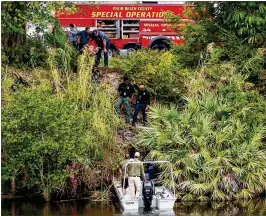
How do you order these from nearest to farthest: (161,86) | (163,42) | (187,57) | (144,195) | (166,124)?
(144,195)
(166,124)
(161,86)
(187,57)
(163,42)

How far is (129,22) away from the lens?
140ft

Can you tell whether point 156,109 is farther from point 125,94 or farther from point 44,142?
point 44,142

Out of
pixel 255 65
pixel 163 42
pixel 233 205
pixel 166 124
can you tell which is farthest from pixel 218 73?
pixel 163 42

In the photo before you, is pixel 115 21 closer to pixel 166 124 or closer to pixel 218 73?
pixel 218 73

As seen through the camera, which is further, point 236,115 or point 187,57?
point 187,57

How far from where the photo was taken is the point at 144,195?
82.4 ft

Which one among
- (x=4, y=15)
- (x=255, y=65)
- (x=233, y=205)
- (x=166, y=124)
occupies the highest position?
(x=4, y=15)

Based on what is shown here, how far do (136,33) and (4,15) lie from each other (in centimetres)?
1180

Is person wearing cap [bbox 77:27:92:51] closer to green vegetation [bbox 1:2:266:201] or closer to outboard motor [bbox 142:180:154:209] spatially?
green vegetation [bbox 1:2:266:201]

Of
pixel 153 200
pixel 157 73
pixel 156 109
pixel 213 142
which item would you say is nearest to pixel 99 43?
pixel 157 73

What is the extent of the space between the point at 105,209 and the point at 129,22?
19171 millimetres

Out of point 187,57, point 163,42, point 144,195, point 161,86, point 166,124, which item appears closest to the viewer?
point 144,195

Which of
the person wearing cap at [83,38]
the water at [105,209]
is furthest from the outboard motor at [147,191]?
the person wearing cap at [83,38]

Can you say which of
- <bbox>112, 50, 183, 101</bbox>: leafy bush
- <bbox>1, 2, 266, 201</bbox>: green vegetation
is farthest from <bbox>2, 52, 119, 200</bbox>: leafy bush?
<bbox>112, 50, 183, 101</bbox>: leafy bush
